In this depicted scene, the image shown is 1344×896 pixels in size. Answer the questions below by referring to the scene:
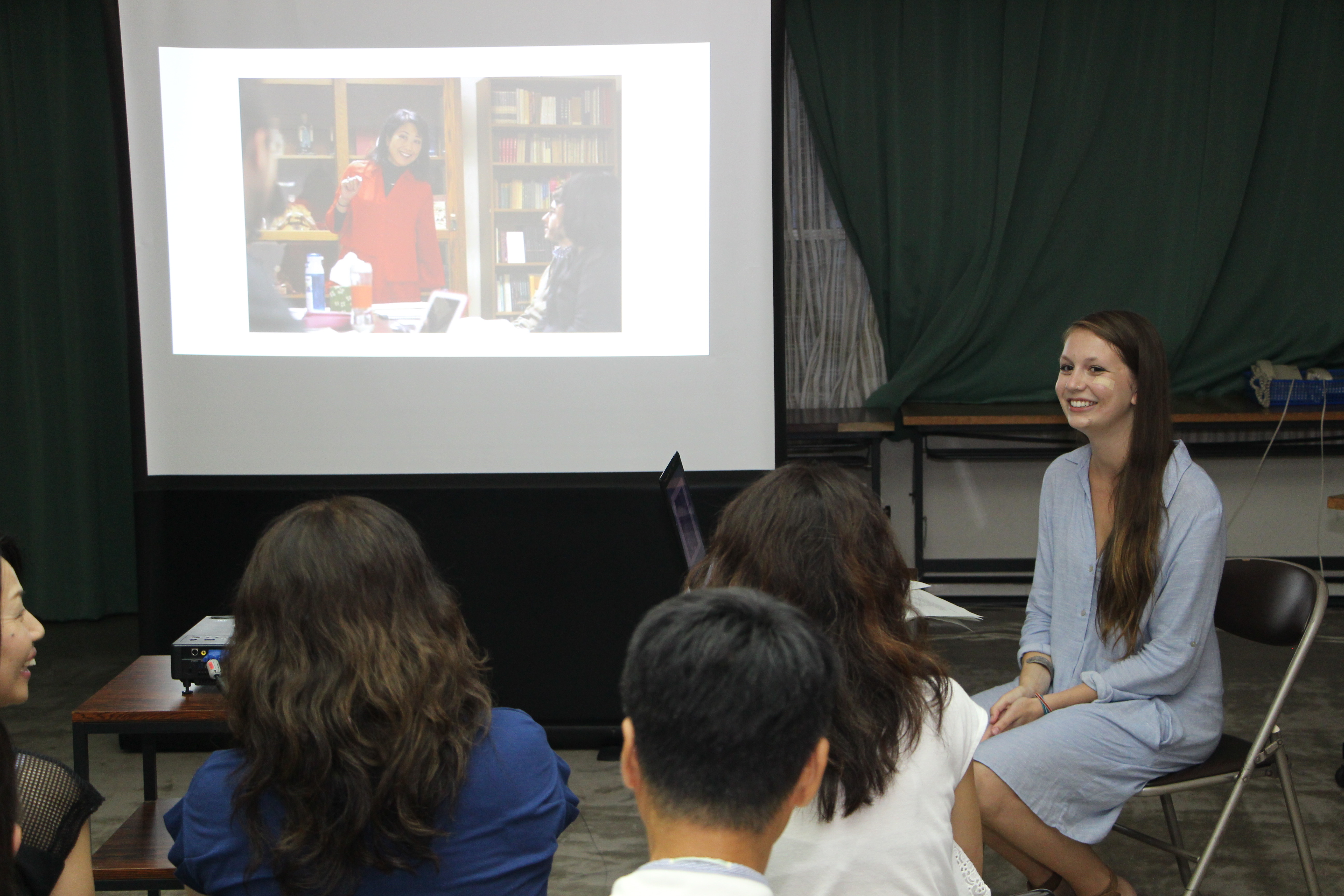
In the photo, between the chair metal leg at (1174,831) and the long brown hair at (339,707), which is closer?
the long brown hair at (339,707)

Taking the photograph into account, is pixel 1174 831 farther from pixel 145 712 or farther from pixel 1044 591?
pixel 145 712

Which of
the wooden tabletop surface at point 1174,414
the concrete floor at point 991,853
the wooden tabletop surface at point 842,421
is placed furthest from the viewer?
the wooden tabletop surface at point 842,421

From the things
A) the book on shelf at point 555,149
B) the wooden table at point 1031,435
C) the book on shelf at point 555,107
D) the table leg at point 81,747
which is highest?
the book on shelf at point 555,107

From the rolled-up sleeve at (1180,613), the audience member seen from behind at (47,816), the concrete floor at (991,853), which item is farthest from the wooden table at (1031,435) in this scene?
the audience member seen from behind at (47,816)

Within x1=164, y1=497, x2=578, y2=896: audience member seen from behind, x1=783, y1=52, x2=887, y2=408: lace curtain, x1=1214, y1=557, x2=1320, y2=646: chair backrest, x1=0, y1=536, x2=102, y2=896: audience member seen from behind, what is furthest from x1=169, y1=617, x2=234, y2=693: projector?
x1=783, y1=52, x2=887, y2=408: lace curtain

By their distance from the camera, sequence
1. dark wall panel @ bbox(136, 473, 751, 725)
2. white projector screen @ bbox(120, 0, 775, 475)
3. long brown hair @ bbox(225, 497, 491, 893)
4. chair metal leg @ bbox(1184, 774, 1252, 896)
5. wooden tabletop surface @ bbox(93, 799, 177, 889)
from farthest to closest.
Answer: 1. dark wall panel @ bbox(136, 473, 751, 725)
2. white projector screen @ bbox(120, 0, 775, 475)
3. chair metal leg @ bbox(1184, 774, 1252, 896)
4. wooden tabletop surface @ bbox(93, 799, 177, 889)
5. long brown hair @ bbox(225, 497, 491, 893)

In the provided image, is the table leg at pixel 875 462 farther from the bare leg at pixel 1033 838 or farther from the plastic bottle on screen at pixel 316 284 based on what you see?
the bare leg at pixel 1033 838

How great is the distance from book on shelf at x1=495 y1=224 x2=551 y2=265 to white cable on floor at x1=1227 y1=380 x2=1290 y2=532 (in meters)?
2.61

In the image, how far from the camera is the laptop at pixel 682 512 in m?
2.00

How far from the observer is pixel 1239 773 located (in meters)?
1.89

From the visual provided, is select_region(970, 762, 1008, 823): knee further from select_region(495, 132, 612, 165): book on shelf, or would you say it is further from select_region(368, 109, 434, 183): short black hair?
select_region(368, 109, 434, 183): short black hair

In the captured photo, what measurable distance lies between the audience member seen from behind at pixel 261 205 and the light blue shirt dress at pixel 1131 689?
7.48 feet

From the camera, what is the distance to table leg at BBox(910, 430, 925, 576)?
4.27 metres

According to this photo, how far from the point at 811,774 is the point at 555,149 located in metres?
2.61
